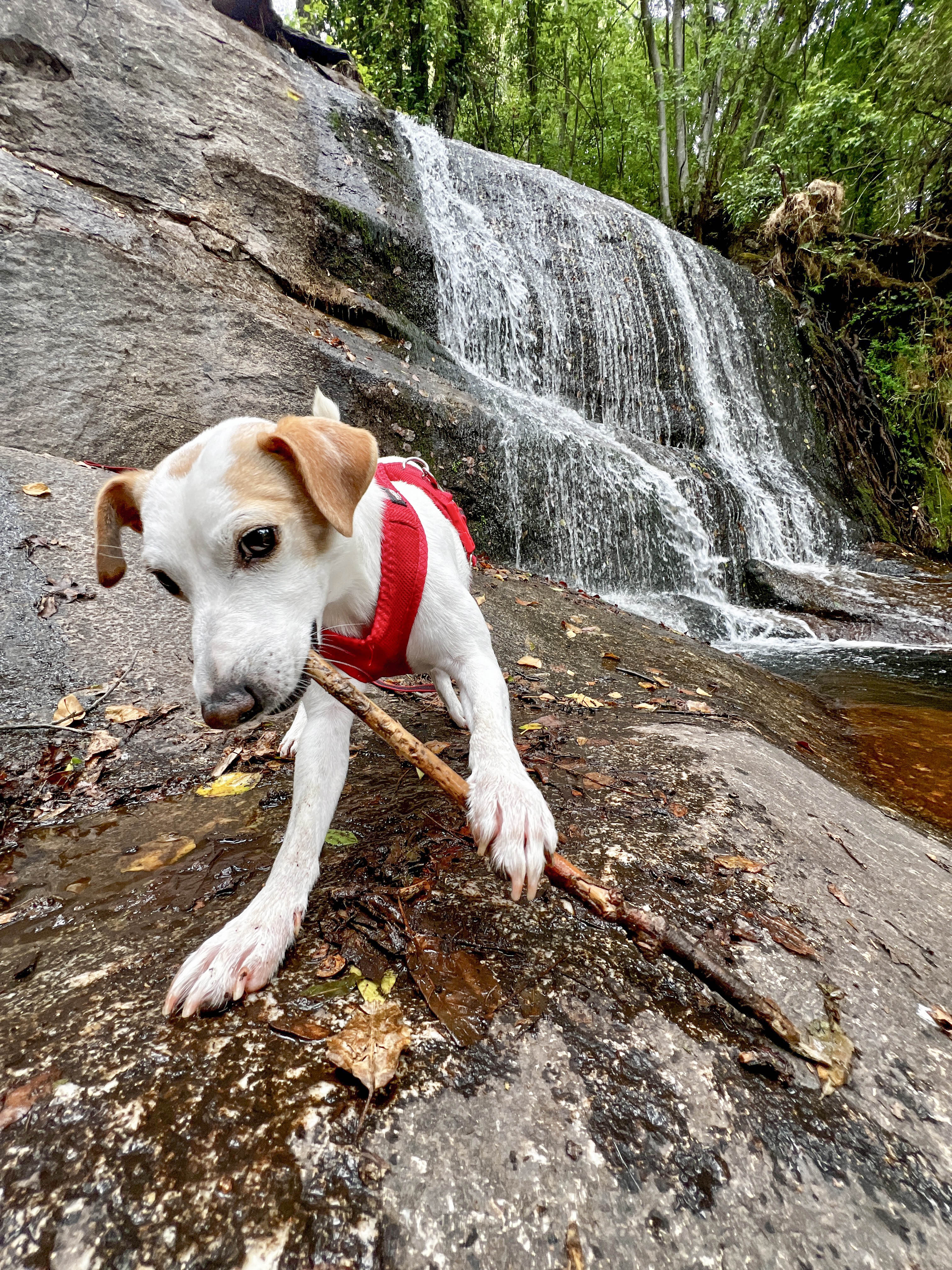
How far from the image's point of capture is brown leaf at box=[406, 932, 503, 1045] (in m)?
1.14

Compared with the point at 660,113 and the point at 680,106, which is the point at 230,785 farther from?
the point at 660,113

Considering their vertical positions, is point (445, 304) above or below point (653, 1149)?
above

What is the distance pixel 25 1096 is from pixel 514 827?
1063 millimetres

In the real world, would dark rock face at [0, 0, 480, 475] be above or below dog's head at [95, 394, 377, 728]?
above

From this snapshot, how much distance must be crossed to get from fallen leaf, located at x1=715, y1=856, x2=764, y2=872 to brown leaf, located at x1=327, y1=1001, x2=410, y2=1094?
1.06 metres

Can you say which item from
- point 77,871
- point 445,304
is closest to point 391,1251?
point 77,871

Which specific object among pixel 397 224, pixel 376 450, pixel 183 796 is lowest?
pixel 183 796

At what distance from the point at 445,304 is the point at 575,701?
285 inches

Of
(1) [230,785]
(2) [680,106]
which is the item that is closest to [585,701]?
(1) [230,785]

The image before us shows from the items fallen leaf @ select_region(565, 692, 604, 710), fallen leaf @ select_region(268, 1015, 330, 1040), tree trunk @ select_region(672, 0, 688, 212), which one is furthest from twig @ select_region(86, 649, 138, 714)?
tree trunk @ select_region(672, 0, 688, 212)

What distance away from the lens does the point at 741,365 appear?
10.7 meters

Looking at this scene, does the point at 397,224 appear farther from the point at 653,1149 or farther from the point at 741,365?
the point at 653,1149

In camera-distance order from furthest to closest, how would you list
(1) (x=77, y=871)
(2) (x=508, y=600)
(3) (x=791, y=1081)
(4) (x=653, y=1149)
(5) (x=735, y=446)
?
(5) (x=735, y=446) < (2) (x=508, y=600) < (1) (x=77, y=871) < (3) (x=791, y=1081) < (4) (x=653, y=1149)

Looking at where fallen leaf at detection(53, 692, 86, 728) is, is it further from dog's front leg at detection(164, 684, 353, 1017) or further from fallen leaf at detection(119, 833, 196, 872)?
dog's front leg at detection(164, 684, 353, 1017)
